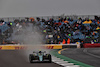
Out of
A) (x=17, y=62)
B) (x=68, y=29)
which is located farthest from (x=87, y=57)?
(x=68, y=29)

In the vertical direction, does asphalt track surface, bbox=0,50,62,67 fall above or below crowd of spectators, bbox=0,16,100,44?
below

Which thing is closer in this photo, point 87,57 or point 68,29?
point 87,57

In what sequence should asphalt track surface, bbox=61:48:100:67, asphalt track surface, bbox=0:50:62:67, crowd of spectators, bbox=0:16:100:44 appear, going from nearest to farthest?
1. asphalt track surface, bbox=0:50:62:67
2. asphalt track surface, bbox=61:48:100:67
3. crowd of spectators, bbox=0:16:100:44

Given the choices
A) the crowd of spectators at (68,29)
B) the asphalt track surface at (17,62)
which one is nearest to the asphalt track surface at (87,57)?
the asphalt track surface at (17,62)

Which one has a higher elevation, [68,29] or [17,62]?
[68,29]

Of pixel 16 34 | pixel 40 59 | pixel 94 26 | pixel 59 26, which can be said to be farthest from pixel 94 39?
pixel 40 59

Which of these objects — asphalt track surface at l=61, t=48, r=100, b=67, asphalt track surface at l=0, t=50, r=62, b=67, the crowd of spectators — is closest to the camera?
asphalt track surface at l=0, t=50, r=62, b=67

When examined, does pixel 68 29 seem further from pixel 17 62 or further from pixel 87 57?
pixel 17 62

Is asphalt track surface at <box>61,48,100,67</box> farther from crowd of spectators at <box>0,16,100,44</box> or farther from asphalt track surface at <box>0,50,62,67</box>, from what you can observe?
crowd of spectators at <box>0,16,100,44</box>

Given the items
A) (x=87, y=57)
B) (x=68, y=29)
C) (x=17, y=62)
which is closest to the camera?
(x=17, y=62)

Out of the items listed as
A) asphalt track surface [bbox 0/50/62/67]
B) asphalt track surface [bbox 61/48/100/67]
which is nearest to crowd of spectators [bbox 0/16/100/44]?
asphalt track surface [bbox 61/48/100/67]

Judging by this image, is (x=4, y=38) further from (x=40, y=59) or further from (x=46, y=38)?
(x=40, y=59)

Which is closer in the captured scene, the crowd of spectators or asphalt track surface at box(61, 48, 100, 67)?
asphalt track surface at box(61, 48, 100, 67)

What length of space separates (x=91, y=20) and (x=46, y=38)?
26.7 ft
